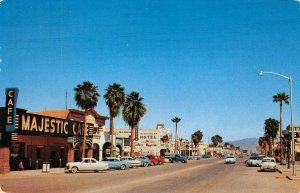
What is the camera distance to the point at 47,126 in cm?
4631

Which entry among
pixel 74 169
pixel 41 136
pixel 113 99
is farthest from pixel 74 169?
pixel 113 99

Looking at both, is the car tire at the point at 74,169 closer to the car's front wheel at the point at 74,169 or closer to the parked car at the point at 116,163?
the car's front wheel at the point at 74,169

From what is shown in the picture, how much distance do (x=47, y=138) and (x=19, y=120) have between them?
34.5 feet

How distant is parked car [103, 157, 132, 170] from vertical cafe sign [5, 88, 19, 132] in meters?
12.8

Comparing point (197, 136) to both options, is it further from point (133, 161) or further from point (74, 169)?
point (74, 169)

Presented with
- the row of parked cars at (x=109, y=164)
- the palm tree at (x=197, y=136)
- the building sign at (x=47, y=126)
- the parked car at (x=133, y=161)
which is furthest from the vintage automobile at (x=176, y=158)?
the palm tree at (x=197, y=136)

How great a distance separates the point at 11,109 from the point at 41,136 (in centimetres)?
1198

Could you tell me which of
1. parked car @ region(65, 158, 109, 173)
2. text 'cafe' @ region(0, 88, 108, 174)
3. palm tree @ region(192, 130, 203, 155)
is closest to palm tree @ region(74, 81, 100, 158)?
text 'cafe' @ region(0, 88, 108, 174)

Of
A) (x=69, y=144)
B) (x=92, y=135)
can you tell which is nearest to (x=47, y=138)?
(x=69, y=144)

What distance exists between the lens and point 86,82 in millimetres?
55469

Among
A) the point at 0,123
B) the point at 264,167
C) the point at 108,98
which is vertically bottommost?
the point at 264,167

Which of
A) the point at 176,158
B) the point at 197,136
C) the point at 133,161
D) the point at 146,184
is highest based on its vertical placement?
the point at 146,184

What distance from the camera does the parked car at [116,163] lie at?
4732 cm

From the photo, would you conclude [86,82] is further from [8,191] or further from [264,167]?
[8,191]
